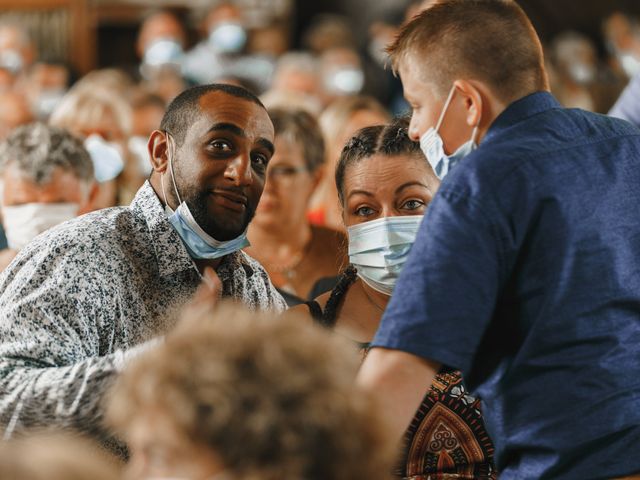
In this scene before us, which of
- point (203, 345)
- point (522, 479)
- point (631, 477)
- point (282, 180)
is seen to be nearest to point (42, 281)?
point (203, 345)

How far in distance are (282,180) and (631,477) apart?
2337 millimetres

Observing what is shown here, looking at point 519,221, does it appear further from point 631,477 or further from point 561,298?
point 631,477

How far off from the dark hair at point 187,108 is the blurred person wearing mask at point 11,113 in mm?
3968

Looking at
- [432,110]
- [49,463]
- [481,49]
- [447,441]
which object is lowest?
[447,441]

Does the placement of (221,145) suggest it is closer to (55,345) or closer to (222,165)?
(222,165)

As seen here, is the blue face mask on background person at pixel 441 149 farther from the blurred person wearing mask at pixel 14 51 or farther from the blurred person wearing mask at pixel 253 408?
the blurred person wearing mask at pixel 14 51

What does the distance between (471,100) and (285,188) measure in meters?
2.07

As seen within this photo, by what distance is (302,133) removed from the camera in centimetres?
404

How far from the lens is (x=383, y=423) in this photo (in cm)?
134

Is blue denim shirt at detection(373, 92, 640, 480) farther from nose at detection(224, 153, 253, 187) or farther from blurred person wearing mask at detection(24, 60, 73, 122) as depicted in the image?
blurred person wearing mask at detection(24, 60, 73, 122)

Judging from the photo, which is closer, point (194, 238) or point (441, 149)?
point (441, 149)

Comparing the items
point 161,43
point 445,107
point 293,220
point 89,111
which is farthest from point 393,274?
point 161,43

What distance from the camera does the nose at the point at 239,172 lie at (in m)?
2.31

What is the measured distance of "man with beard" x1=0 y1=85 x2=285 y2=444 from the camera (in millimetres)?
1913
